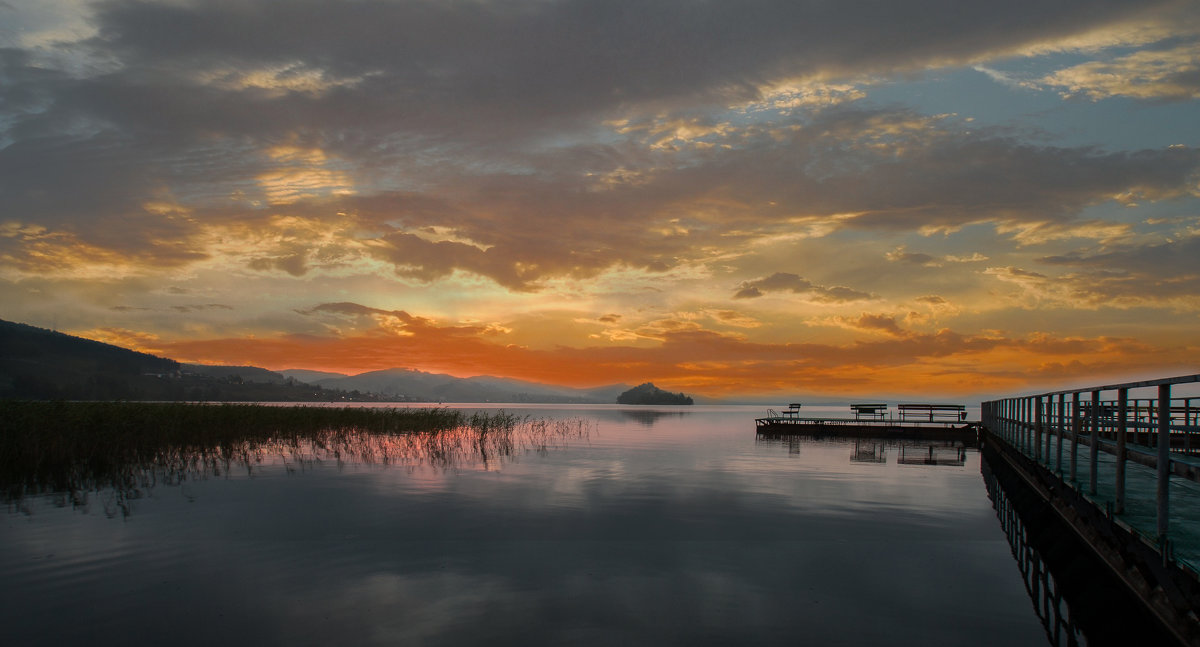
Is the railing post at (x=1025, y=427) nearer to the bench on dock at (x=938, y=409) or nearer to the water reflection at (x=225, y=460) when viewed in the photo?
the water reflection at (x=225, y=460)

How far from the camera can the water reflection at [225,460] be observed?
20297 millimetres

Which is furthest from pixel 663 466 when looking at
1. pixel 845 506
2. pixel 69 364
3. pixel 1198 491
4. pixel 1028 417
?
pixel 69 364

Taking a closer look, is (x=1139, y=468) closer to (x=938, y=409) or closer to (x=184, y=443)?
(x=184, y=443)

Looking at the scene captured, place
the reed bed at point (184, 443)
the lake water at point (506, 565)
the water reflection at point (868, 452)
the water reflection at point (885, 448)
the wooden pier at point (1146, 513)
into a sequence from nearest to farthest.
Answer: the wooden pier at point (1146, 513) < the lake water at point (506, 565) < the reed bed at point (184, 443) < the water reflection at point (868, 452) < the water reflection at point (885, 448)

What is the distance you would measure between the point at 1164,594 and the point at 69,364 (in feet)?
740

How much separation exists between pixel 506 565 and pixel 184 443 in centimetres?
2650

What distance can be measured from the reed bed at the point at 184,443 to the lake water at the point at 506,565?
2.90 m

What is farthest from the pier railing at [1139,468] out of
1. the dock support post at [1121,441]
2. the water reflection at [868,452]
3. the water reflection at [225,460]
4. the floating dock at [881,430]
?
the floating dock at [881,430]

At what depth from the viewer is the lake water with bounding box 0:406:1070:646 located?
30.4 feet

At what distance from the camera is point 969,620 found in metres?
9.98

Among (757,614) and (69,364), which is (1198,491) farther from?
(69,364)

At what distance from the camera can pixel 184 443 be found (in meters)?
32.5

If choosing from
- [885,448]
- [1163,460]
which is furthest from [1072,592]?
[885,448]

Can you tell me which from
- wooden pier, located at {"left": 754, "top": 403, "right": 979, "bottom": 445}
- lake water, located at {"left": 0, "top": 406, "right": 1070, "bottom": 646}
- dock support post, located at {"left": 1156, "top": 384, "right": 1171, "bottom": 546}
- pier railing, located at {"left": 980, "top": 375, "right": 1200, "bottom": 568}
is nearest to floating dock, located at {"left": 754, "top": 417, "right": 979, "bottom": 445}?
wooden pier, located at {"left": 754, "top": 403, "right": 979, "bottom": 445}
